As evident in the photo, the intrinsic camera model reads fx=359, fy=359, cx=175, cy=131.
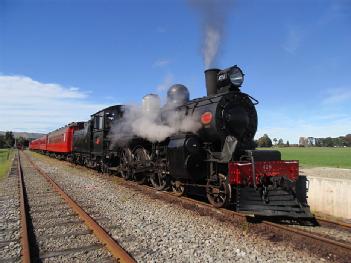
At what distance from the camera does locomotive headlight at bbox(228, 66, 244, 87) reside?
30.3 feet

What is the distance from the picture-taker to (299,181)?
924 centimetres

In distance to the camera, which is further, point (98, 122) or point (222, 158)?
point (98, 122)

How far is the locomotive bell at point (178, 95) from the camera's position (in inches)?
451

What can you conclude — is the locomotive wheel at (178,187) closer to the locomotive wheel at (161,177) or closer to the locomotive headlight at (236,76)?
the locomotive wheel at (161,177)

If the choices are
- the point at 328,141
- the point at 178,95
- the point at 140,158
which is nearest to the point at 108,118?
the point at 140,158

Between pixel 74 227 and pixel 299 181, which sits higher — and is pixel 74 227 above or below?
below

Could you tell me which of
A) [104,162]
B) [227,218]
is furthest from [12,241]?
[104,162]

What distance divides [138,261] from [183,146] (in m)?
4.70

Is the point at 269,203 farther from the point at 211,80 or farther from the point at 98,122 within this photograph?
the point at 98,122

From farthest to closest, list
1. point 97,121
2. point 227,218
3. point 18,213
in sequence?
point 97,121, point 18,213, point 227,218

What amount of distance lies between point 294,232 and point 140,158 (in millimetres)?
7573

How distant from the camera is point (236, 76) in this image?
934 cm

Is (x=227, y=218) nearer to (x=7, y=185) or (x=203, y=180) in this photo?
(x=203, y=180)

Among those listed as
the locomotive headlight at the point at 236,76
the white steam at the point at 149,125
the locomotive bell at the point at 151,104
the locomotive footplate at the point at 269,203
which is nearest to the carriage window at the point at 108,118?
A: the white steam at the point at 149,125
